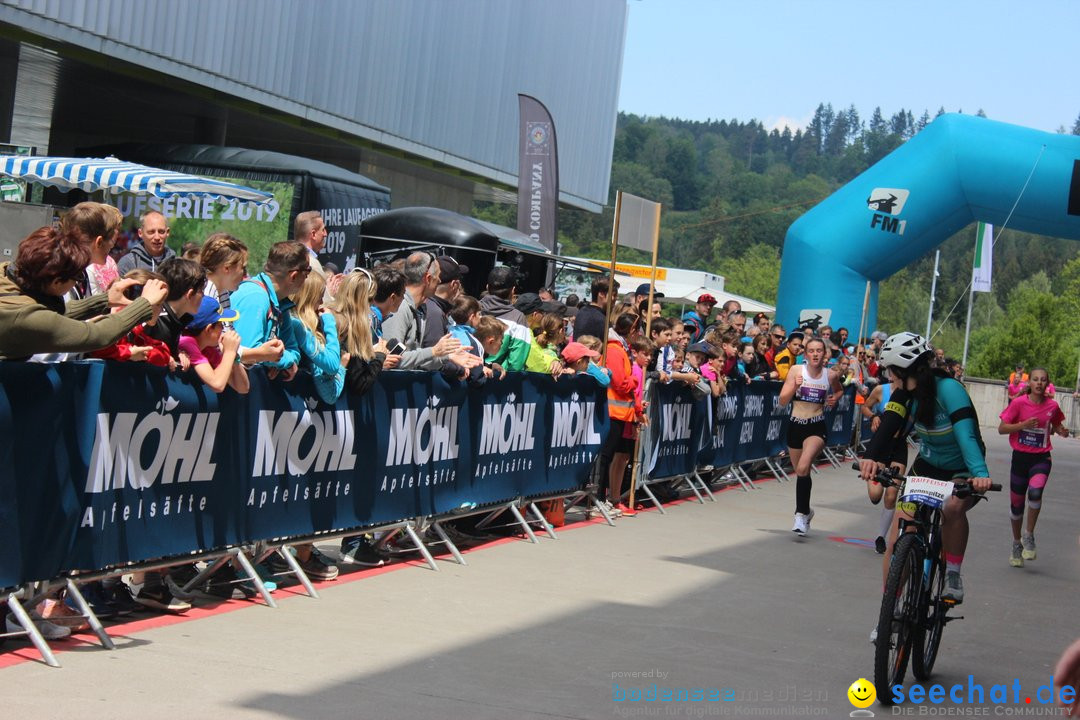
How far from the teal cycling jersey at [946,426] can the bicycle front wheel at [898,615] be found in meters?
0.99

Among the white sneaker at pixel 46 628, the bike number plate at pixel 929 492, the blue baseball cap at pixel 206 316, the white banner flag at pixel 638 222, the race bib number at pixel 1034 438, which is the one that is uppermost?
the white banner flag at pixel 638 222

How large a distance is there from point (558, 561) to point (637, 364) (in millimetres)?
3477

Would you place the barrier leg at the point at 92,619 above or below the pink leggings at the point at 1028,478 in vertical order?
below

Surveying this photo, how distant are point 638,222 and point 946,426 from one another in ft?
19.9

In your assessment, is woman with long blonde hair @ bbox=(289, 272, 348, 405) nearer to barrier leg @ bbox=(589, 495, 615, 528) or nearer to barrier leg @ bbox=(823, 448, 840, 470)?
barrier leg @ bbox=(589, 495, 615, 528)

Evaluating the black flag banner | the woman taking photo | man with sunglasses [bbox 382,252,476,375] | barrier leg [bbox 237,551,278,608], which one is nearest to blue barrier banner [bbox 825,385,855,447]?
the black flag banner

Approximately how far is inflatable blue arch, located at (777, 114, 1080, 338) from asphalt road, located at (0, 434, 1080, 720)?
39.5ft

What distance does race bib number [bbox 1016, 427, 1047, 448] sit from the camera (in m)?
12.3

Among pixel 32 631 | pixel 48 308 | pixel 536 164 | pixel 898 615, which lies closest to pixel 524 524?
pixel 898 615

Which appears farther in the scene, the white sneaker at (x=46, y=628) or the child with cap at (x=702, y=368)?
the child with cap at (x=702, y=368)

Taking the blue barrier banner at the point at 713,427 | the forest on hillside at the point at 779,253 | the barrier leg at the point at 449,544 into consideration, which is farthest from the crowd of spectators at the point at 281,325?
the forest on hillside at the point at 779,253

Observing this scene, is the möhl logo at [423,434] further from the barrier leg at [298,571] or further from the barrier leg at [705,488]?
the barrier leg at [705,488]

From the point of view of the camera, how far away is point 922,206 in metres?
23.7

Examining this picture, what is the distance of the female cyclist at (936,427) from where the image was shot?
24.0 ft
